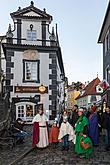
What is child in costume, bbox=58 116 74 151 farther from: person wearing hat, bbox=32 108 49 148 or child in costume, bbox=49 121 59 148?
child in costume, bbox=49 121 59 148

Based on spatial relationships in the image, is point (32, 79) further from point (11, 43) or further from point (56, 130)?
point (56, 130)

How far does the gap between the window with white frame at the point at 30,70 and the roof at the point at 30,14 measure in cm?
421

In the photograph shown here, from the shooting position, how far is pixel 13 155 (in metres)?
12.1

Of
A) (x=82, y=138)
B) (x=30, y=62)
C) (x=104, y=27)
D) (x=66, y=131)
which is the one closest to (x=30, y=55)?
(x=30, y=62)

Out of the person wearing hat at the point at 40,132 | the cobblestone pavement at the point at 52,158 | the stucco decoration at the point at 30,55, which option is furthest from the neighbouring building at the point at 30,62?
the cobblestone pavement at the point at 52,158

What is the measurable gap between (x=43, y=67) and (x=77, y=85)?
9466 cm

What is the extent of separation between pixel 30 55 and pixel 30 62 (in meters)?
0.65

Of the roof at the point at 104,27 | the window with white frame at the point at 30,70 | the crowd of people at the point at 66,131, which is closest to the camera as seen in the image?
the crowd of people at the point at 66,131

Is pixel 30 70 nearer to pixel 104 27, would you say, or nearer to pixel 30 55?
pixel 30 55

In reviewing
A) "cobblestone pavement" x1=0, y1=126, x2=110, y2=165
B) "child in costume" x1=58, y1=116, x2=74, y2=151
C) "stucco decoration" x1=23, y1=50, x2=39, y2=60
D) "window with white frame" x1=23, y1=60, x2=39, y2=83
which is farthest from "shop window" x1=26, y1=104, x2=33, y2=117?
"cobblestone pavement" x1=0, y1=126, x2=110, y2=165

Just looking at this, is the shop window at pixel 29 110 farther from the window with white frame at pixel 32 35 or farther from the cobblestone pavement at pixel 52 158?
the cobblestone pavement at pixel 52 158

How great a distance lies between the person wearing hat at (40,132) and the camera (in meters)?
14.3

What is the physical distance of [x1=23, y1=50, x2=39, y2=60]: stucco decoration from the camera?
31594 millimetres

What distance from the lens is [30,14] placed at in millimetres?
32062
